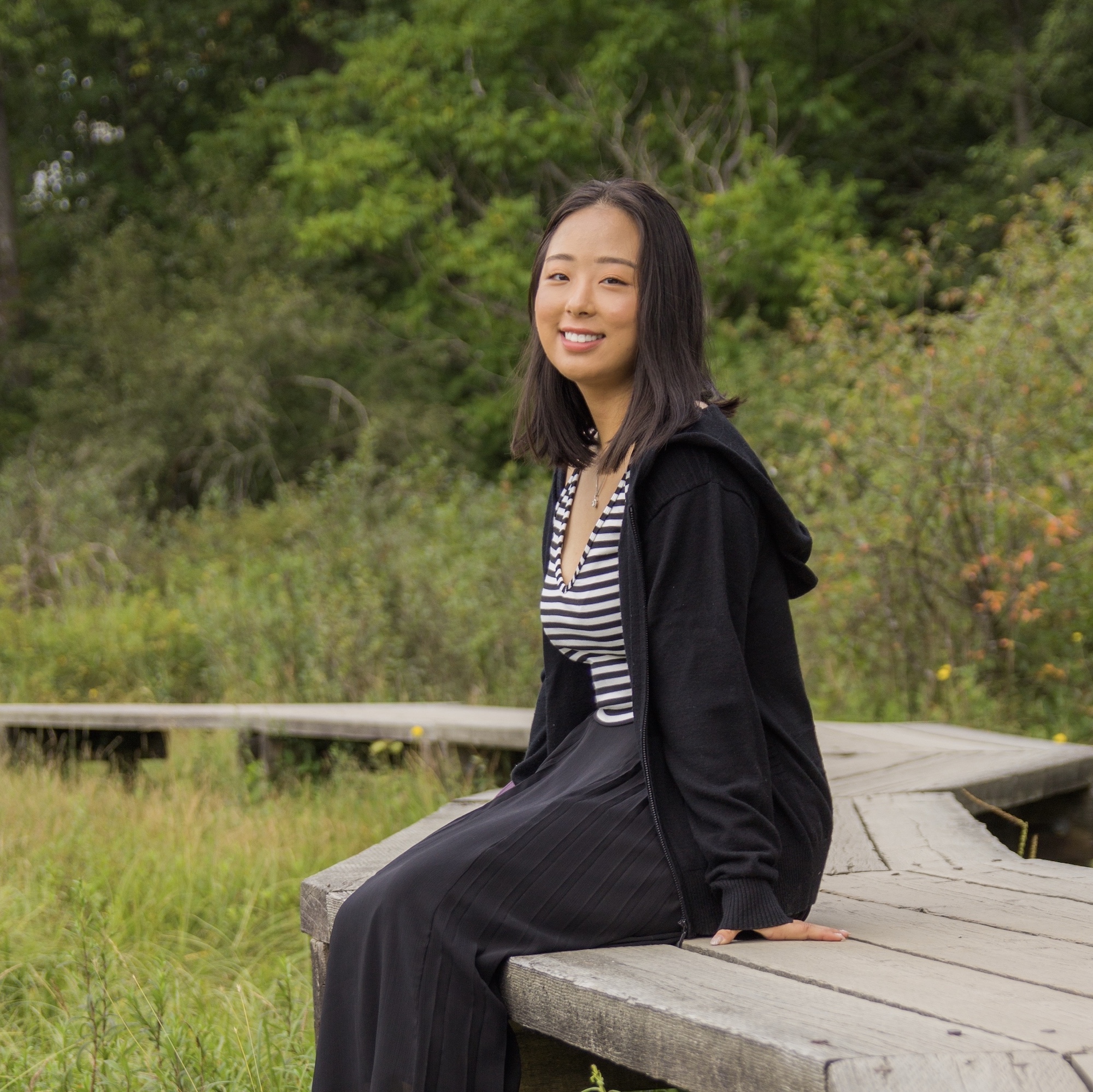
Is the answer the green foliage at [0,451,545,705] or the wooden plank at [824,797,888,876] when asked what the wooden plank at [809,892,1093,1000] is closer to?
→ the wooden plank at [824,797,888,876]

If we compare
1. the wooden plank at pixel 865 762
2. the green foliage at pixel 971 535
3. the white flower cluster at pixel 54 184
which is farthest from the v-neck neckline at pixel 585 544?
the white flower cluster at pixel 54 184

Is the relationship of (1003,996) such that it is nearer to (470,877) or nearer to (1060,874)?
(470,877)

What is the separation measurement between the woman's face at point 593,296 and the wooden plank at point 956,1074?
121 centimetres

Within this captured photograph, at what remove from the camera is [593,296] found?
85.0 inches

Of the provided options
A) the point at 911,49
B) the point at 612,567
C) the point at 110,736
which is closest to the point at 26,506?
the point at 110,736

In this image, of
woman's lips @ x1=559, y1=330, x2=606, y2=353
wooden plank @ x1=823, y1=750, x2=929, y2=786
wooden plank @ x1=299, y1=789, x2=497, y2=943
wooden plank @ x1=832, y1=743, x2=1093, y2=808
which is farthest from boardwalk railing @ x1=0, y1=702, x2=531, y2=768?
woman's lips @ x1=559, y1=330, x2=606, y2=353

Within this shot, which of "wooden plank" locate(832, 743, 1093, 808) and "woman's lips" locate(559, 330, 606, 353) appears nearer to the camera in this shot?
"woman's lips" locate(559, 330, 606, 353)

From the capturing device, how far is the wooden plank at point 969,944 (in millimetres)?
1763

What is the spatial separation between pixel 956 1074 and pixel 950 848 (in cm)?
156

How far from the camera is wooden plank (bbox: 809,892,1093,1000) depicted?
1.76m

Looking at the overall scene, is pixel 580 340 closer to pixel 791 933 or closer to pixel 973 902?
pixel 791 933

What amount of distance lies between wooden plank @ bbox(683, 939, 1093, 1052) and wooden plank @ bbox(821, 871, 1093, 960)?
33cm

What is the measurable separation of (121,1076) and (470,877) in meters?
1.10

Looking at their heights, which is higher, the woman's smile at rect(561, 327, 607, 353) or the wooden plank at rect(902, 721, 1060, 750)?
the woman's smile at rect(561, 327, 607, 353)
